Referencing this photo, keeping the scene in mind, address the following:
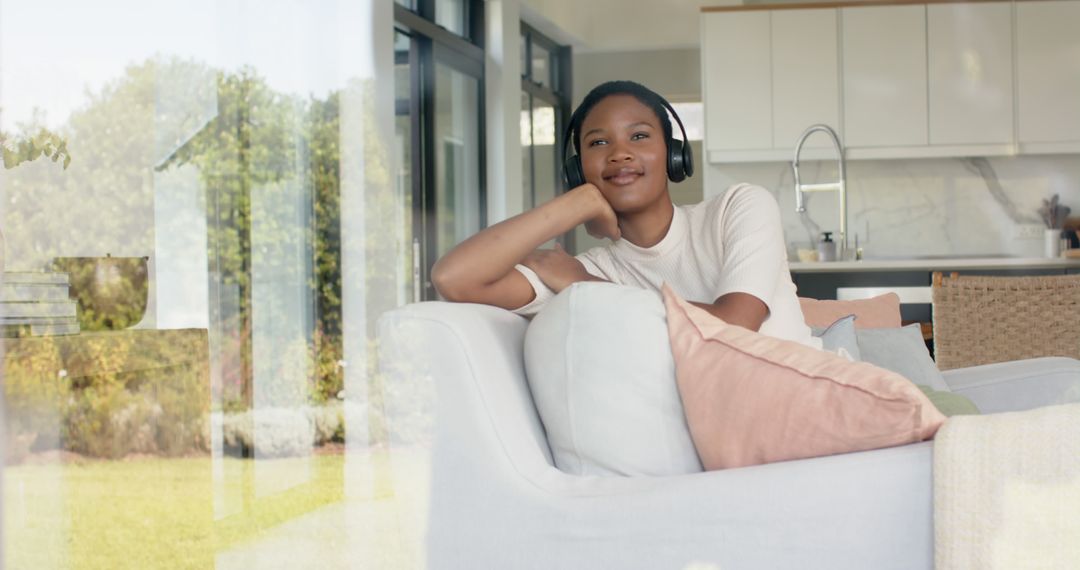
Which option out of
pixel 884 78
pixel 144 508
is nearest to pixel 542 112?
pixel 884 78

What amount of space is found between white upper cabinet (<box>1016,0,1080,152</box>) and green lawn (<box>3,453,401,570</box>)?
450cm

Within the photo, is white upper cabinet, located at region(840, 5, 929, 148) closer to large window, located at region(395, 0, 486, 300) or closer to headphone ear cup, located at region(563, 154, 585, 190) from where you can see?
large window, located at region(395, 0, 486, 300)

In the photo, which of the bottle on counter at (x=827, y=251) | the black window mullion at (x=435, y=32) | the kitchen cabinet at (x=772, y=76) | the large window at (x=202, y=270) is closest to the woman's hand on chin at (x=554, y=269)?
the large window at (x=202, y=270)

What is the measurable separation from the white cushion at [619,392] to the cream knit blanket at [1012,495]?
33 centimetres

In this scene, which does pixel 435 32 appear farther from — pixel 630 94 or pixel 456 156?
pixel 630 94

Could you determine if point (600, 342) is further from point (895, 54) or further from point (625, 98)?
point (895, 54)

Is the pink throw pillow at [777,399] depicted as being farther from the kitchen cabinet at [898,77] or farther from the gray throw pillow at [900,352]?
the kitchen cabinet at [898,77]

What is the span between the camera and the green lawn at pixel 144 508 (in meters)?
3.83

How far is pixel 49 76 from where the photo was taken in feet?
12.3

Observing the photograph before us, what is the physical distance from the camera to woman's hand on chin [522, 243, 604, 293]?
1867 millimetres

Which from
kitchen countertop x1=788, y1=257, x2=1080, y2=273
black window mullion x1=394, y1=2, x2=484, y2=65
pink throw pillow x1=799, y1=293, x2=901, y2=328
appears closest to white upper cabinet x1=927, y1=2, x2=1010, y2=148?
kitchen countertop x1=788, y1=257, x2=1080, y2=273

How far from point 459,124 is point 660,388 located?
5.32 m

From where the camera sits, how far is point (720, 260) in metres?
1.99

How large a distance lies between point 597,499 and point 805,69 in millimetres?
5753
